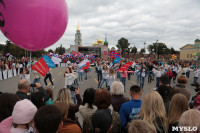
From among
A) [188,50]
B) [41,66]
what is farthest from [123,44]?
[41,66]

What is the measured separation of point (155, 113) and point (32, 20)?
8.86 feet

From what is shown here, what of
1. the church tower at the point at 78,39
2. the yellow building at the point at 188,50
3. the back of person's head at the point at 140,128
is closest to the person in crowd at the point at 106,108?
the back of person's head at the point at 140,128

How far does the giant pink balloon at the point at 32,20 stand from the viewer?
2.65 meters

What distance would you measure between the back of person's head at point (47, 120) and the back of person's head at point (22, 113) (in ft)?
0.85

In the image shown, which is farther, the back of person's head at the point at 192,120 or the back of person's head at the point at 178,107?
the back of person's head at the point at 178,107

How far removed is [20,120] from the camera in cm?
173

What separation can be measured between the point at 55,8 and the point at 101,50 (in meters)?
71.5

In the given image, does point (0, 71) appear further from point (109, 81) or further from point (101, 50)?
point (101, 50)

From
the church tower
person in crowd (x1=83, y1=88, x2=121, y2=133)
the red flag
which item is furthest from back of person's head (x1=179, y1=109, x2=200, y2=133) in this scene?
the church tower

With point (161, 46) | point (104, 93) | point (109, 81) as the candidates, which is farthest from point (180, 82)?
point (161, 46)

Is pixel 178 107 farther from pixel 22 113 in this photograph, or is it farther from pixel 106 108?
pixel 22 113

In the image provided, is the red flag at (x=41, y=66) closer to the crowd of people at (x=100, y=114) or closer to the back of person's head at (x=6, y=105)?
the crowd of people at (x=100, y=114)

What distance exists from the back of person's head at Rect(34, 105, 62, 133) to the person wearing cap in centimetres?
27

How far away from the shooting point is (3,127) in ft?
5.79
